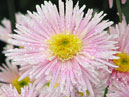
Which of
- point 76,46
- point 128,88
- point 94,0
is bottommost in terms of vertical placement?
point 128,88

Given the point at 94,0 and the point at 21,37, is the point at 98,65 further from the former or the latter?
the point at 94,0

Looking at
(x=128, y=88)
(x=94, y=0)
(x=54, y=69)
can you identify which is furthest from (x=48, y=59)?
(x=94, y=0)

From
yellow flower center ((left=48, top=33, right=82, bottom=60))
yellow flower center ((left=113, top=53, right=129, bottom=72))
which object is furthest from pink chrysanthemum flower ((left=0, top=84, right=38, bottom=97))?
yellow flower center ((left=113, top=53, right=129, bottom=72))

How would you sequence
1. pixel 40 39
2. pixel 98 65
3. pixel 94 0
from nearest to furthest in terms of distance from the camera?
1. pixel 98 65
2. pixel 40 39
3. pixel 94 0

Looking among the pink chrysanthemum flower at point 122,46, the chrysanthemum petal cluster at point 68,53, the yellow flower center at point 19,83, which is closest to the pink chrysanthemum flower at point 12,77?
the yellow flower center at point 19,83

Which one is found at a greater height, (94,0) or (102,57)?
(94,0)

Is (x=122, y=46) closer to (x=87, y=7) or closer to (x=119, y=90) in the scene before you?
(x=119, y=90)

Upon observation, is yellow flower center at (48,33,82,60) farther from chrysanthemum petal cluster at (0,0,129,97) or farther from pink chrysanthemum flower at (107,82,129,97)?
pink chrysanthemum flower at (107,82,129,97)

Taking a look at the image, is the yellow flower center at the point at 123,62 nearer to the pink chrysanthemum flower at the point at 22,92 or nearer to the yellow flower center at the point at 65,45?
the yellow flower center at the point at 65,45
